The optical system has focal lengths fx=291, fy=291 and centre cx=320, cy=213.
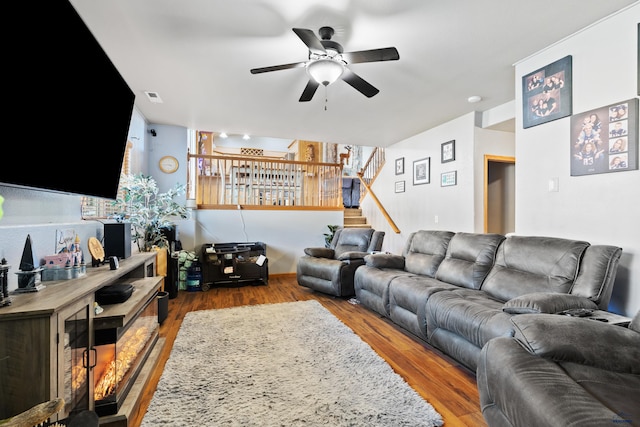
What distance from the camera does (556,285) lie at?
203 cm

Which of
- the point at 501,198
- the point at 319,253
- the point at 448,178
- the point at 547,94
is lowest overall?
the point at 319,253

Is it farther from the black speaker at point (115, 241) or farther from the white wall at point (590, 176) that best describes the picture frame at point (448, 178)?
the black speaker at point (115, 241)

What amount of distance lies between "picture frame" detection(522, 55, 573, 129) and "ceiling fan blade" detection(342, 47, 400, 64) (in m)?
1.49

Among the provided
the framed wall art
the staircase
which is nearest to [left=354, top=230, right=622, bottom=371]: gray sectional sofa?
the framed wall art

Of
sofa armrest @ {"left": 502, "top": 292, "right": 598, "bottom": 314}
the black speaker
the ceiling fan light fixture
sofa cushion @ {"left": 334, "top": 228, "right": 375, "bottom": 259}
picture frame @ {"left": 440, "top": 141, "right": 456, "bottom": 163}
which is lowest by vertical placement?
sofa armrest @ {"left": 502, "top": 292, "right": 598, "bottom": 314}

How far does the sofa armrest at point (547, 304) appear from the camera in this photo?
5.59 feet

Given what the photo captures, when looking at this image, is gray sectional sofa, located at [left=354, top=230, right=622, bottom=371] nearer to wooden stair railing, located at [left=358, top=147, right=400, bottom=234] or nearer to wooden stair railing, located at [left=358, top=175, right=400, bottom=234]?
wooden stair railing, located at [left=358, top=175, right=400, bottom=234]

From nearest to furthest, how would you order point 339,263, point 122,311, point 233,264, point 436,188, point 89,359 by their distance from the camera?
point 89,359
point 122,311
point 339,263
point 233,264
point 436,188

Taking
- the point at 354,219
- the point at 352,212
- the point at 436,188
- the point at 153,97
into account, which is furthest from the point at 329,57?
the point at 352,212

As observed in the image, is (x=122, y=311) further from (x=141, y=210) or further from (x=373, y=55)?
(x=373, y=55)

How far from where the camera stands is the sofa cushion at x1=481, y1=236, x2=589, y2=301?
2.04 meters

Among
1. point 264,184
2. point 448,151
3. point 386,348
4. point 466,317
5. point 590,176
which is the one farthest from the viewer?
point 264,184

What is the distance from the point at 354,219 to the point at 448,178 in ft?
8.78

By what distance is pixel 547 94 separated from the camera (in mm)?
2559
